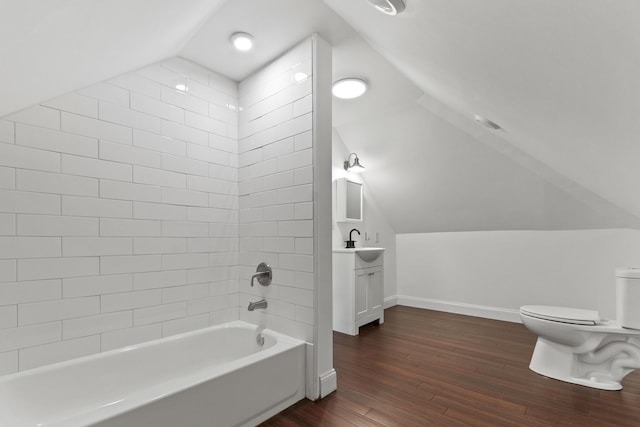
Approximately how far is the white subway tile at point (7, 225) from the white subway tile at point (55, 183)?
6.3 inches

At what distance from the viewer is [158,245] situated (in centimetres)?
217

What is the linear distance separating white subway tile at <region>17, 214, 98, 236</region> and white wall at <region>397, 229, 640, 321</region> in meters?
3.86

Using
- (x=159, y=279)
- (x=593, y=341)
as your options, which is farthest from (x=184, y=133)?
(x=593, y=341)

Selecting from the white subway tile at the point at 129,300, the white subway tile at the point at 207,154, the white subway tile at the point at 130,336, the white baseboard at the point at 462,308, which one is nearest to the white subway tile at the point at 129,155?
the white subway tile at the point at 207,154

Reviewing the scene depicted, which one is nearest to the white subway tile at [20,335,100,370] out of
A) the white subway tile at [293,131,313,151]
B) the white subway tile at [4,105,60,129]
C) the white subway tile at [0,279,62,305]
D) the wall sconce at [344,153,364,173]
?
the white subway tile at [0,279,62,305]

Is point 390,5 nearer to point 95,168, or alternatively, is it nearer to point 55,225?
point 95,168

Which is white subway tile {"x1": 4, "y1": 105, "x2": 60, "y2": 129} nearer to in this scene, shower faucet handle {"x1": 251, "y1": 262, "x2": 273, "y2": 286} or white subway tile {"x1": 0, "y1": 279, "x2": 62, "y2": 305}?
white subway tile {"x1": 0, "y1": 279, "x2": 62, "y2": 305}

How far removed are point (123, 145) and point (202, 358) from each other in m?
1.62

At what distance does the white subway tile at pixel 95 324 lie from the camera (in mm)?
1791

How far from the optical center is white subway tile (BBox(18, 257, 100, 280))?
1661 millimetres

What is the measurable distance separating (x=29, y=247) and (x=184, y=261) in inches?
34.5

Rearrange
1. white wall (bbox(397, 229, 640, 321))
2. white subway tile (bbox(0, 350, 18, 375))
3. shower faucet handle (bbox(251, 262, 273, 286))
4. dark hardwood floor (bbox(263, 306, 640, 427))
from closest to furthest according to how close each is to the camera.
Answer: white subway tile (bbox(0, 350, 18, 375))
dark hardwood floor (bbox(263, 306, 640, 427))
shower faucet handle (bbox(251, 262, 273, 286))
white wall (bbox(397, 229, 640, 321))

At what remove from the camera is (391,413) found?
1.83 m

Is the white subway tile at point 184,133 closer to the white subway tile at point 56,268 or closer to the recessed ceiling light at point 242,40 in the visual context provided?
the recessed ceiling light at point 242,40
